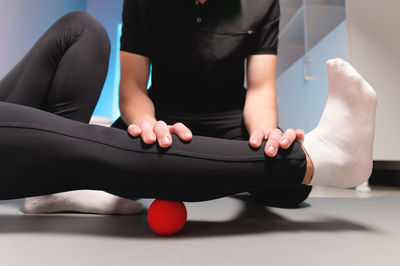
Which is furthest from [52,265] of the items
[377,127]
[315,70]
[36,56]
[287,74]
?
[287,74]

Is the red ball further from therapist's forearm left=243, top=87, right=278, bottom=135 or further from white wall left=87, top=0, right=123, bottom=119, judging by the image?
white wall left=87, top=0, right=123, bottom=119

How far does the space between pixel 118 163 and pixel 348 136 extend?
1.36 feet

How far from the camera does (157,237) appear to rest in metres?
0.45

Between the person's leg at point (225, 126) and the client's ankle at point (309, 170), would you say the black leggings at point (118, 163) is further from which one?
the person's leg at point (225, 126)

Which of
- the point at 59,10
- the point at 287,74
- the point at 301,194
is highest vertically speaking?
the point at 59,10

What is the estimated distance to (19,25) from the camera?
1.78m

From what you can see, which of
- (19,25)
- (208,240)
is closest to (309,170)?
(208,240)

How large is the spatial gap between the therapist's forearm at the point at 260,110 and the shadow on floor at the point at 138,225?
0.24 meters

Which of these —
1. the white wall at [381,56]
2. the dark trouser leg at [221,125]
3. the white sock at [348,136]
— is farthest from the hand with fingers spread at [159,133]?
the white wall at [381,56]

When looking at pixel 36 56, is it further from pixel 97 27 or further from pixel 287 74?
pixel 287 74

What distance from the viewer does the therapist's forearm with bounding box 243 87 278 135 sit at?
732 mm

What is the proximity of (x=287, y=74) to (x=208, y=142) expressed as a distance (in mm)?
1865

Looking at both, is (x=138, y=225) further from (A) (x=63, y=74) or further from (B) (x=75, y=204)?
(A) (x=63, y=74)

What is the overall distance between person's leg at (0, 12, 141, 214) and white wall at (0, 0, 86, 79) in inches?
47.1
